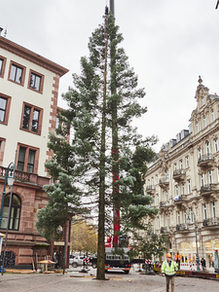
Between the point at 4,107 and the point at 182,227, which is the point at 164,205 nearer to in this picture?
the point at 182,227

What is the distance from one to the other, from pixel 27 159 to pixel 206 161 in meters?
23.7

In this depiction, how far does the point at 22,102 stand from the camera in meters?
24.5

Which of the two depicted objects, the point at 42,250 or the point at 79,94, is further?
the point at 42,250

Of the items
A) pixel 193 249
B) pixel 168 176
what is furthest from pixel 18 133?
pixel 168 176

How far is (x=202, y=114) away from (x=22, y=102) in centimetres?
2655

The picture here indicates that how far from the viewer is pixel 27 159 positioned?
2356 centimetres

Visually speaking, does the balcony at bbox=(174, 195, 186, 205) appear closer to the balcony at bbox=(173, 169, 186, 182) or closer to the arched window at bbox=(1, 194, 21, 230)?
the balcony at bbox=(173, 169, 186, 182)

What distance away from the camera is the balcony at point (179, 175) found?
45656 millimetres

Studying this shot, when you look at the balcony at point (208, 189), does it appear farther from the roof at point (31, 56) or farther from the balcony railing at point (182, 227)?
the roof at point (31, 56)

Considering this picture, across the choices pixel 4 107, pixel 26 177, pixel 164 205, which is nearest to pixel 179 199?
pixel 164 205

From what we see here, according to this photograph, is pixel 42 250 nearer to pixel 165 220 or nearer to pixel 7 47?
pixel 7 47

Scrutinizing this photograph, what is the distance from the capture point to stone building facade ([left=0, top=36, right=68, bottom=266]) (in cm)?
2102

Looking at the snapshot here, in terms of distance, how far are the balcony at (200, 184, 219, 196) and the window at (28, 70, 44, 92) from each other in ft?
76.5

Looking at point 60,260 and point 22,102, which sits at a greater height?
point 22,102
